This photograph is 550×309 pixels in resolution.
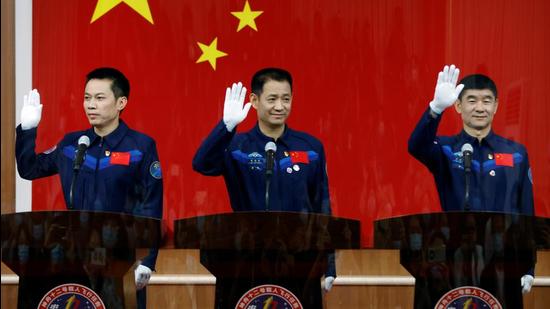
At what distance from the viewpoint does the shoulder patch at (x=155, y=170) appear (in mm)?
3379

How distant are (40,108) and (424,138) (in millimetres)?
1643

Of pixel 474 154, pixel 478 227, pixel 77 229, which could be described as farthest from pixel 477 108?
pixel 77 229

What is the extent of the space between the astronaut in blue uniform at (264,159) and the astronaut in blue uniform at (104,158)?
25 cm

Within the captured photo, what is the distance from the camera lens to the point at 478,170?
345 centimetres

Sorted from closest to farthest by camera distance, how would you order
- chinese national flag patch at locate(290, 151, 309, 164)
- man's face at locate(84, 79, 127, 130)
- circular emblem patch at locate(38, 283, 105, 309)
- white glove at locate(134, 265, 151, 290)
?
1. circular emblem patch at locate(38, 283, 105, 309)
2. white glove at locate(134, 265, 151, 290)
3. chinese national flag patch at locate(290, 151, 309, 164)
4. man's face at locate(84, 79, 127, 130)

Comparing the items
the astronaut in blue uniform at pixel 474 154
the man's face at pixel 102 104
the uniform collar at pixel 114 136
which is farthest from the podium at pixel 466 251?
the man's face at pixel 102 104

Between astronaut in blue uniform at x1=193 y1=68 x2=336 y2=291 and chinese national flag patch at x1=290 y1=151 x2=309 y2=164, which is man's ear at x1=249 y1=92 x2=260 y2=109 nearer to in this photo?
astronaut in blue uniform at x1=193 y1=68 x2=336 y2=291

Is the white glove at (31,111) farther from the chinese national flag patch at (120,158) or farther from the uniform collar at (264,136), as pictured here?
the uniform collar at (264,136)

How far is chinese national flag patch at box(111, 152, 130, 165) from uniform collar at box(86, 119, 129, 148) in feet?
0.18

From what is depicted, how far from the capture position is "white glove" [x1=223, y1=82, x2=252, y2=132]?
3.33 meters

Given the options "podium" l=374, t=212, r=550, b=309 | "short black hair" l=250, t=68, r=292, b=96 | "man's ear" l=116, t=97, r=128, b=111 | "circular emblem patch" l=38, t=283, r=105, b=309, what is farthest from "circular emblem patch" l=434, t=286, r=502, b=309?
"man's ear" l=116, t=97, r=128, b=111

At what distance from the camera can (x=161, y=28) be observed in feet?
12.4

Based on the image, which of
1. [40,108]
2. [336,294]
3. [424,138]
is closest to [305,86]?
[424,138]

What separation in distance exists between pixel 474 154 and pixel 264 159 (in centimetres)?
89
